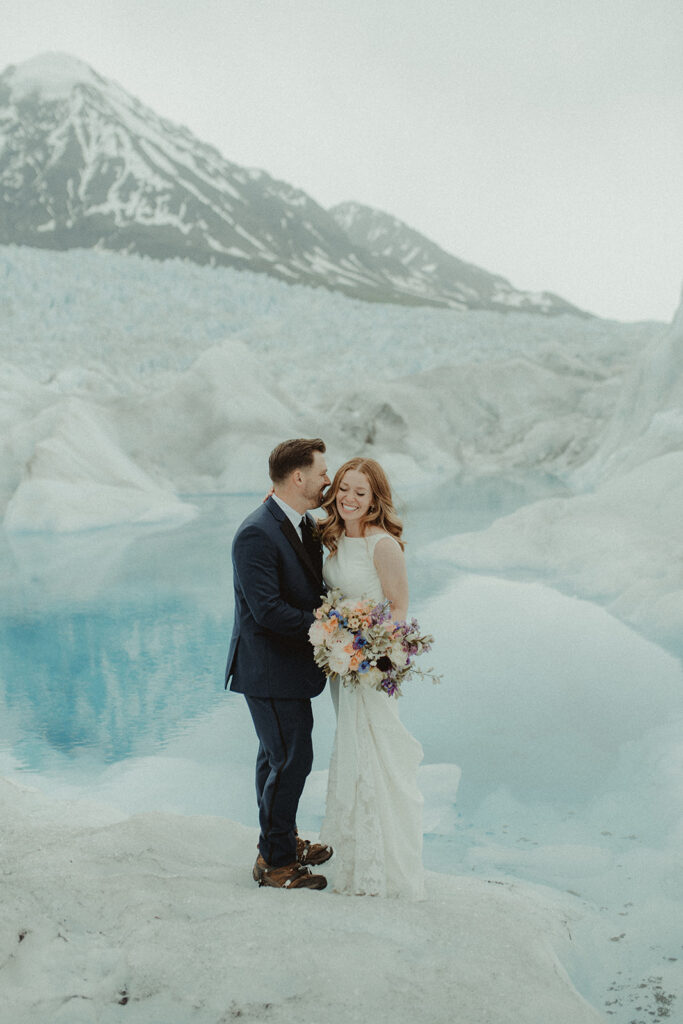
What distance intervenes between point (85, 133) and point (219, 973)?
95.8 m

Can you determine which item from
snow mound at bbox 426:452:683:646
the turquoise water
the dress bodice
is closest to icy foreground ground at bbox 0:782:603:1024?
the turquoise water

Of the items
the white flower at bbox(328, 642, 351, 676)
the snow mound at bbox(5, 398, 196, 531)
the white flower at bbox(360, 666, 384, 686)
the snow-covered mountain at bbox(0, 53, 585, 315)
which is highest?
the snow-covered mountain at bbox(0, 53, 585, 315)

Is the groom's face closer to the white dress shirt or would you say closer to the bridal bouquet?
the white dress shirt

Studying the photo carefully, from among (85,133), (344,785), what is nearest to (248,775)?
(344,785)

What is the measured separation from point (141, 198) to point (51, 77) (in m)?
26.9

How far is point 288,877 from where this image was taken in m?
2.68

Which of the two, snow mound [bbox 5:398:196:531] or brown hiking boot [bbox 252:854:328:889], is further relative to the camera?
snow mound [bbox 5:398:196:531]

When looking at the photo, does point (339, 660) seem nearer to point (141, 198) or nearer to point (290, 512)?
point (290, 512)

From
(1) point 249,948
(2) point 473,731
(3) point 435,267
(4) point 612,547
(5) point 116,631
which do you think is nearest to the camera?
(1) point 249,948

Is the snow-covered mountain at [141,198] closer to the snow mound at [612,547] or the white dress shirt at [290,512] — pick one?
the snow mound at [612,547]

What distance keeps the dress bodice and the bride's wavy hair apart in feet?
0.15

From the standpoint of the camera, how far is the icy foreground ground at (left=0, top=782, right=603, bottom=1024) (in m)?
1.95

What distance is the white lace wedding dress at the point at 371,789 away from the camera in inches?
104

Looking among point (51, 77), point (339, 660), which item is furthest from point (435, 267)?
point (339, 660)
